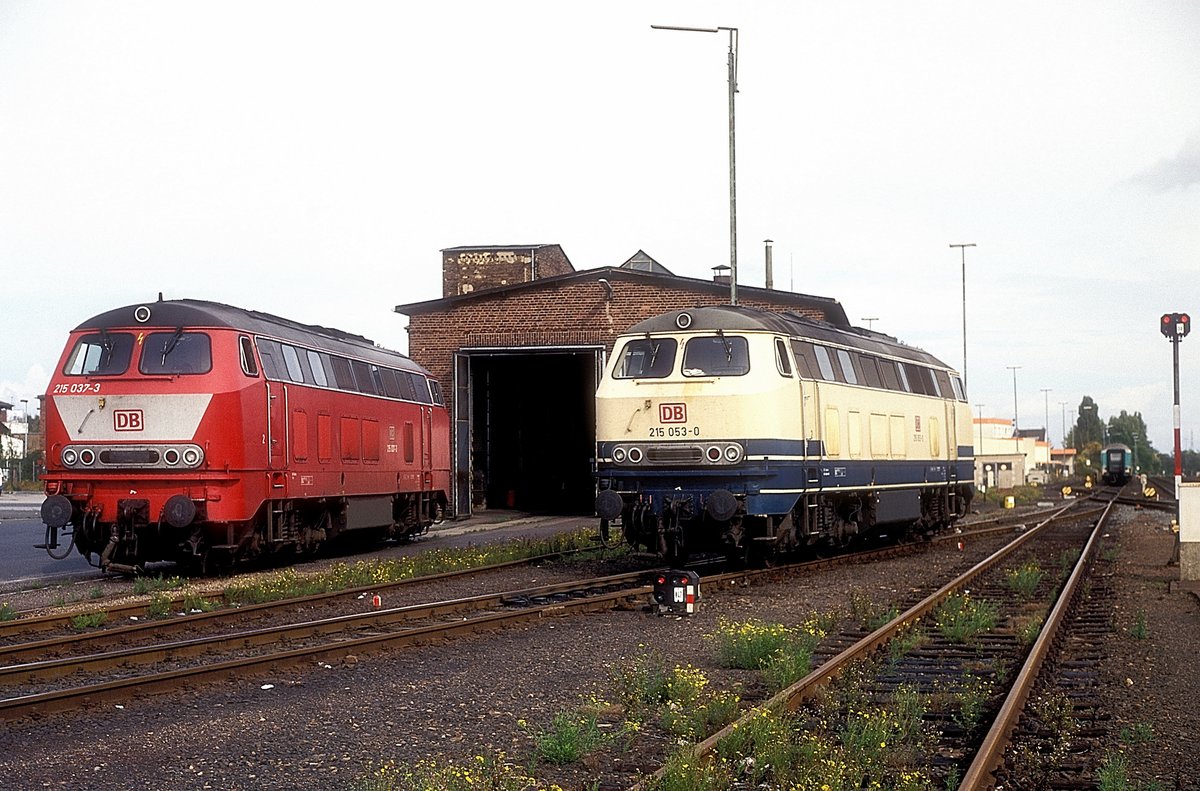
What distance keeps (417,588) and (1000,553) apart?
970cm

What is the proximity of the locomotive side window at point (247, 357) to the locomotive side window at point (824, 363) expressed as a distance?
7.59 m

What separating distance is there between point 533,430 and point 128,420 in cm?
2600

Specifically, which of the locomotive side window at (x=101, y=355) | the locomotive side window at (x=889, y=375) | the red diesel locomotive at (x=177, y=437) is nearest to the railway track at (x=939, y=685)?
the locomotive side window at (x=889, y=375)

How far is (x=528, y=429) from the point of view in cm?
4091

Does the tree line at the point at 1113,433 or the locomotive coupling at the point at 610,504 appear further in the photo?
the tree line at the point at 1113,433

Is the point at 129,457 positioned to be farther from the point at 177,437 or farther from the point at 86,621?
the point at 86,621

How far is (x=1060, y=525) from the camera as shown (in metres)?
30.3

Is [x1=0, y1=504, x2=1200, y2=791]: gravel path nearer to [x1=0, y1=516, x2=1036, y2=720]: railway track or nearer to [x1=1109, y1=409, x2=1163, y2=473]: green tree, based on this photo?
[x1=0, y1=516, x2=1036, y2=720]: railway track

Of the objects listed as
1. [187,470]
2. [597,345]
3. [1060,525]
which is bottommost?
[1060,525]

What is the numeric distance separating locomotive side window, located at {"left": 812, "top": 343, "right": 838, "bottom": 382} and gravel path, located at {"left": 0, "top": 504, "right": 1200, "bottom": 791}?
5.64 m

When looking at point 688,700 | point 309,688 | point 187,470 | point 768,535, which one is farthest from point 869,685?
point 187,470

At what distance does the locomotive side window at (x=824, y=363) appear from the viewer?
17.4 m

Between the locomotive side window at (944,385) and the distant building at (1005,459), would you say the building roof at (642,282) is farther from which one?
the distant building at (1005,459)

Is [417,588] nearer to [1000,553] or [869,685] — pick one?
[869,685]
